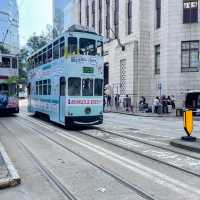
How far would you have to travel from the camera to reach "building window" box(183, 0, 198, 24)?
124 ft

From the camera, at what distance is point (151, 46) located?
139 feet

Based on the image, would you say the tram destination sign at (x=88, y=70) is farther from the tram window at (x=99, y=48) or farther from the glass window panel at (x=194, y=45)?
the glass window panel at (x=194, y=45)

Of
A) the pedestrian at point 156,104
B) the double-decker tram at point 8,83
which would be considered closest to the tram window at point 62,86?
the double-decker tram at point 8,83

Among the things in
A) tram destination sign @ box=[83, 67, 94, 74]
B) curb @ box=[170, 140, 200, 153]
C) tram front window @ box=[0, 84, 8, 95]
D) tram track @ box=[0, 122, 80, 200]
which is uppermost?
tram destination sign @ box=[83, 67, 94, 74]

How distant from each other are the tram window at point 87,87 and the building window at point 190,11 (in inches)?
877

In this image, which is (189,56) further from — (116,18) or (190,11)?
(116,18)

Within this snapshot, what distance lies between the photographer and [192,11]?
3797 centimetres

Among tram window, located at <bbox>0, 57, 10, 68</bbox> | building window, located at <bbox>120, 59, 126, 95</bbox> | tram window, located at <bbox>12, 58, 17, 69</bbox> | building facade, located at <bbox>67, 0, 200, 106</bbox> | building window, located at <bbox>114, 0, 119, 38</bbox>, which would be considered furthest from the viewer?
building window, located at <bbox>114, 0, 119, 38</bbox>

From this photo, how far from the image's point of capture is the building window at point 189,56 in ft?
123

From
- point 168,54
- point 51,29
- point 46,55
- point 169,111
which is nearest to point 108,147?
point 46,55

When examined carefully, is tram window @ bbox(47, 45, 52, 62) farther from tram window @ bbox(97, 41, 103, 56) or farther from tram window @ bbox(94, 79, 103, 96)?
tram window @ bbox(94, 79, 103, 96)

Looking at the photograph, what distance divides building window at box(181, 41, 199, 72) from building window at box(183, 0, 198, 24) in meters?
2.06

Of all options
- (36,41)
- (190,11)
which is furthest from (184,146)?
(36,41)

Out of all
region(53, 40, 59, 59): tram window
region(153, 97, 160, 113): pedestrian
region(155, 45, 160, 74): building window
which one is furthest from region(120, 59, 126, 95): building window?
region(53, 40, 59, 59): tram window
